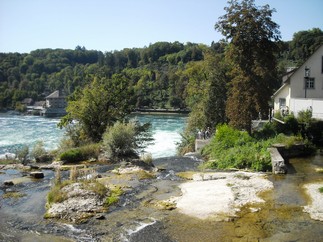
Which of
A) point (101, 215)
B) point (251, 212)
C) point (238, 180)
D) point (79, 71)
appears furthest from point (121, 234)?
point (79, 71)

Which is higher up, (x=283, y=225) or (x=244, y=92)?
(x=244, y=92)

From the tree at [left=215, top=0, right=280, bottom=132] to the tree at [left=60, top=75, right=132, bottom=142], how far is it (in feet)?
41.4

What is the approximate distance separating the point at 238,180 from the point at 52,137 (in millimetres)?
40232

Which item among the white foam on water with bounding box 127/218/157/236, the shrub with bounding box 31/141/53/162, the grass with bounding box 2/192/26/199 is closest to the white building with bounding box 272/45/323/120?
the shrub with bounding box 31/141/53/162

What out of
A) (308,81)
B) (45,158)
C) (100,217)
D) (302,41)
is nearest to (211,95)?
(308,81)

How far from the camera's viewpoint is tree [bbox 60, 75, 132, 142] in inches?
1292

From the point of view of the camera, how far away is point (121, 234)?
11234 mm

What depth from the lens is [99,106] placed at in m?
33.4

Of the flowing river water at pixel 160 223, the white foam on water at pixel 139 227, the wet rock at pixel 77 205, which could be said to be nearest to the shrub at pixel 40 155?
the flowing river water at pixel 160 223

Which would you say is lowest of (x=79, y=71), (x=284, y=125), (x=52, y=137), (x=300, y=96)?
(x=52, y=137)

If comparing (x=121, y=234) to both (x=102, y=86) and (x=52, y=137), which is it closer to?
(x=102, y=86)

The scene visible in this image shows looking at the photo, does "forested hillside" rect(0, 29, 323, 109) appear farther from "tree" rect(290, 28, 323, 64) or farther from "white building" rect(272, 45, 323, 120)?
"white building" rect(272, 45, 323, 120)

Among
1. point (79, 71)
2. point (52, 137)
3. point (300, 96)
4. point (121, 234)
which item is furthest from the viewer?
point (79, 71)

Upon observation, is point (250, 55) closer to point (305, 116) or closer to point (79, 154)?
point (305, 116)
